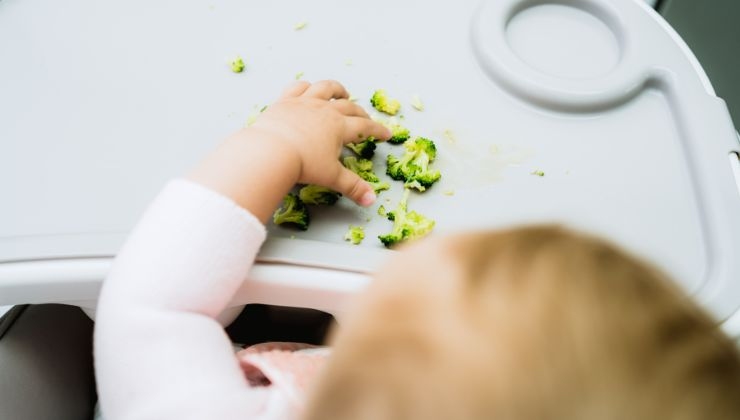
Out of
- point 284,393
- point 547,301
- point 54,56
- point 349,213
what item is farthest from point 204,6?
point 547,301

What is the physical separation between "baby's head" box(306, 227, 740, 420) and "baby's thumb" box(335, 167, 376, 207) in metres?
0.23

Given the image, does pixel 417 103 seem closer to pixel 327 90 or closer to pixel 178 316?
pixel 327 90

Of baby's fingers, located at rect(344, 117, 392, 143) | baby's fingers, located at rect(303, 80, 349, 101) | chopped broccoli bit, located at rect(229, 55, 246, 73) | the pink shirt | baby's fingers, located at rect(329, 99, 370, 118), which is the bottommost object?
the pink shirt

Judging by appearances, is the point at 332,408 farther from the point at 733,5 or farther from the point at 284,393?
the point at 733,5

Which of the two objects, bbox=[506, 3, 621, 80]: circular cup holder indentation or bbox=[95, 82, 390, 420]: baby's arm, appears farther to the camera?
bbox=[506, 3, 621, 80]: circular cup holder indentation

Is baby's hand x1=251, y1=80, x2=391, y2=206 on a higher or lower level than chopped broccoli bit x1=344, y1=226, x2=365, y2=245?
higher

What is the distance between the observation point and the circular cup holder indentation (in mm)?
658

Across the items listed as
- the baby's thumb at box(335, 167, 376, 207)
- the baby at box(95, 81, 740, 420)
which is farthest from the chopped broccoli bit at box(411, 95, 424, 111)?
the baby at box(95, 81, 740, 420)

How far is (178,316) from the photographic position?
1.50ft

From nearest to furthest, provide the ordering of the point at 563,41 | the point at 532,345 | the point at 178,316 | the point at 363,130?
the point at 532,345 → the point at 178,316 → the point at 363,130 → the point at 563,41

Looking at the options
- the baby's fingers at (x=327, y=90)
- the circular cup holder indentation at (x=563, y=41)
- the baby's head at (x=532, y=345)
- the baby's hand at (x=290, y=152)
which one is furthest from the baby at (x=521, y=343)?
the circular cup holder indentation at (x=563, y=41)

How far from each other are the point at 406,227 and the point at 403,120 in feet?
0.43

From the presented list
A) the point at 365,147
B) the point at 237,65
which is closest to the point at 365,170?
the point at 365,147

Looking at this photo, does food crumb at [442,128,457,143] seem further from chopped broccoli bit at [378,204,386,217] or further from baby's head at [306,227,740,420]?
baby's head at [306,227,740,420]
